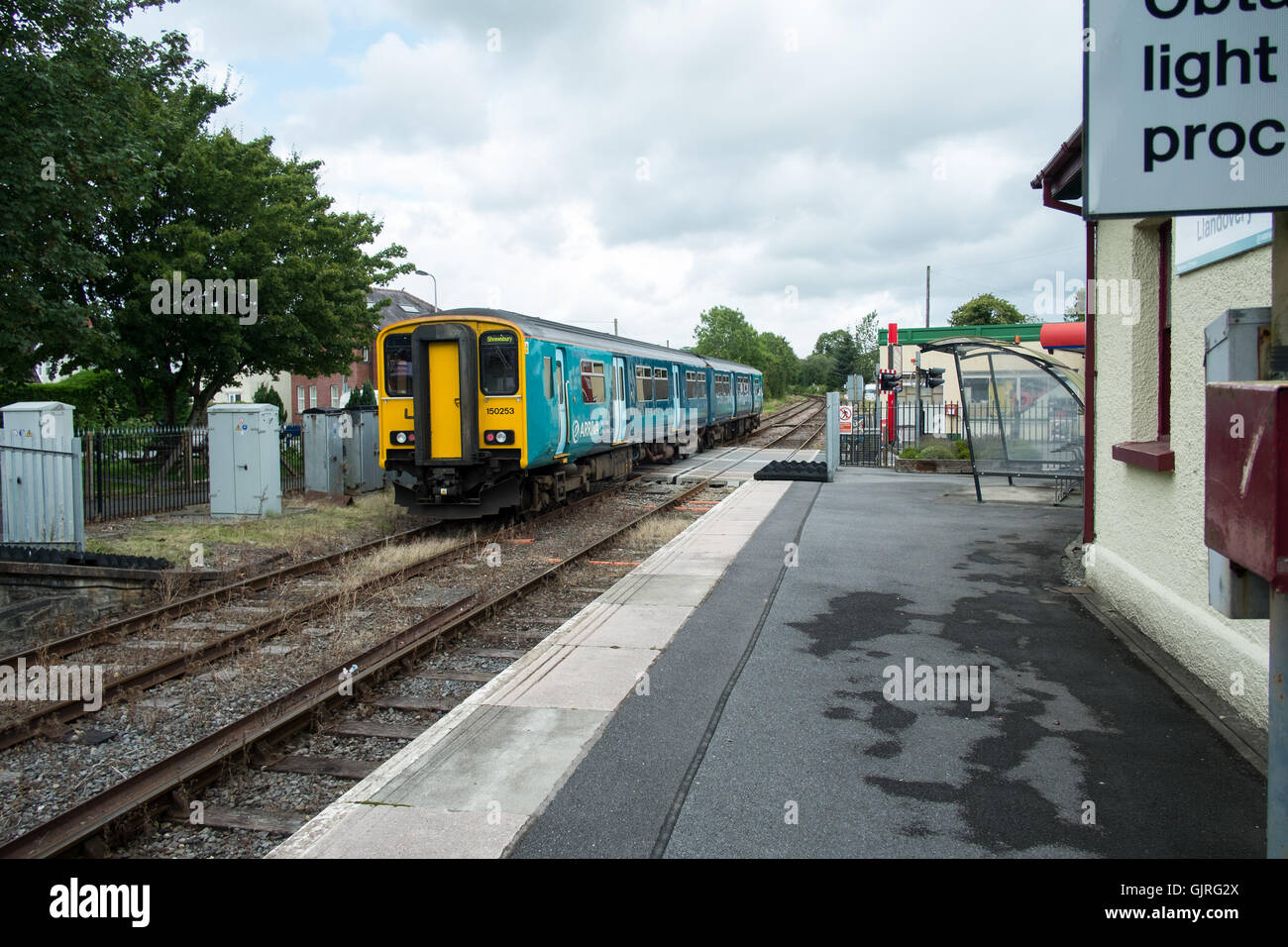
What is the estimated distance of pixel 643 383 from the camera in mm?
20141

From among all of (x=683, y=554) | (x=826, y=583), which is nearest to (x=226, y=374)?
(x=683, y=554)

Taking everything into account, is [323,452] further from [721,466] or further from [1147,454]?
[1147,454]

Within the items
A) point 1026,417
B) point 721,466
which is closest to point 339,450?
point 721,466

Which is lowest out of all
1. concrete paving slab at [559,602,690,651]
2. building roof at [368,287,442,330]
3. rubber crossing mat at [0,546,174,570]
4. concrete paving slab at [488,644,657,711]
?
concrete paving slab at [488,644,657,711]

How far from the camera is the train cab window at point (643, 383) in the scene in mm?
19595

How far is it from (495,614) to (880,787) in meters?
4.91

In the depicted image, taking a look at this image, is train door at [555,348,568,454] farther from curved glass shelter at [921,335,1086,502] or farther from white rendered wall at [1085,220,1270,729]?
white rendered wall at [1085,220,1270,729]

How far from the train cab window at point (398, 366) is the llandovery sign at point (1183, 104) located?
38.3ft

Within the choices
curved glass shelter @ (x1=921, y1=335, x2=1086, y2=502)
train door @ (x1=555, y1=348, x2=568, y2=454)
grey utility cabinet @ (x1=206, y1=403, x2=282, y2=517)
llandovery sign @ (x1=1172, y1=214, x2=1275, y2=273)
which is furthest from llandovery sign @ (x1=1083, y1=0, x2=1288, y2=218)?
grey utility cabinet @ (x1=206, y1=403, x2=282, y2=517)

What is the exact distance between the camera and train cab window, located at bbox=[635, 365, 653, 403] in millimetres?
19595

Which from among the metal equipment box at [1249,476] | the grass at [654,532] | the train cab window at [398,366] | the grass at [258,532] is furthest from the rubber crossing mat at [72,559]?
the metal equipment box at [1249,476]

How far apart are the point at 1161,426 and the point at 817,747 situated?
178 inches

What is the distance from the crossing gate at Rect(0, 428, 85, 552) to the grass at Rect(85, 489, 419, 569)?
0.88m

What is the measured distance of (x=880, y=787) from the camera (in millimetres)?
4258
